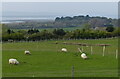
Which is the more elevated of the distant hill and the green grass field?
the distant hill

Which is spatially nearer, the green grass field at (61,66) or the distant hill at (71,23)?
the green grass field at (61,66)

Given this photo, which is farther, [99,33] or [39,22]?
[39,22]

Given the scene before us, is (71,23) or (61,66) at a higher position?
(71,23)

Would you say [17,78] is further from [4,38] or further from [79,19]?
[79,19]

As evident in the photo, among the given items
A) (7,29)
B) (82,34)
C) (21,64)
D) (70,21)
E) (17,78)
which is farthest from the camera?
(70,21)

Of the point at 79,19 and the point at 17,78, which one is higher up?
the point at 79,19

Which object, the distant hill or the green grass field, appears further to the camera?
the distant hill

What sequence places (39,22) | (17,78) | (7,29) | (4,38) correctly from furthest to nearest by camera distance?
(39,22), (7,29), (4,38), (17,78)

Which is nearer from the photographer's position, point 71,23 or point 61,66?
point 61,66

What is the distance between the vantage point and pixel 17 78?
1292 cm

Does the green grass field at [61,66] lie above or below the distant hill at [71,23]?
below

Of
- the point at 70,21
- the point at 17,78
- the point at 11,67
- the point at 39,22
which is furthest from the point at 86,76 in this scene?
the point at 70,21

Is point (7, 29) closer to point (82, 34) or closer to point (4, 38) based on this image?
point (4, 38)

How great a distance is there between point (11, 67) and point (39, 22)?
7806 centimetres
